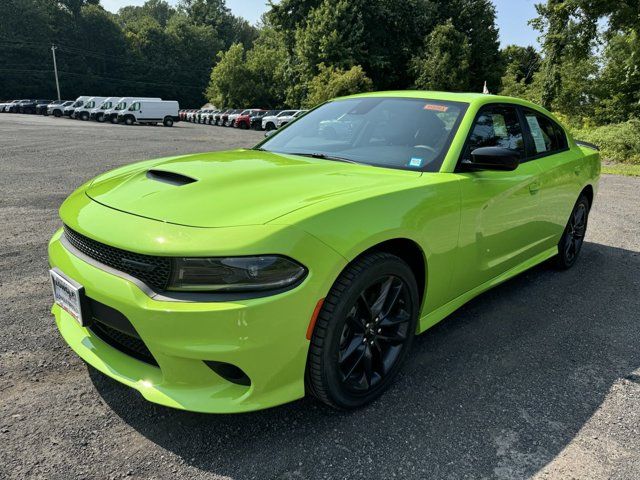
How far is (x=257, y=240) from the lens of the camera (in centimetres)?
200

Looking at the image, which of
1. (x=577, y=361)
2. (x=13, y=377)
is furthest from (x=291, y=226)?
(x=577, y=361)

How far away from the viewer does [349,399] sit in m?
2.44

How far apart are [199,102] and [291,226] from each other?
82.3m

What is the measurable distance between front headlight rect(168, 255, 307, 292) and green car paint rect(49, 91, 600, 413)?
0.14 ft

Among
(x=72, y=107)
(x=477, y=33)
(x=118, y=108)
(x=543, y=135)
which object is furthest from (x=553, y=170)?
(x=477, y=33)

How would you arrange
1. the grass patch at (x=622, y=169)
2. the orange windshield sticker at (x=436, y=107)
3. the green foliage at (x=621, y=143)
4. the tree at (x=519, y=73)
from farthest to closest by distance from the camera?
the tree at (x=519, y=73), the green foliage at (x=621, y=143), the grass patch at (x=622, y=169), the orange windshield sticker at (x=436, y=107)

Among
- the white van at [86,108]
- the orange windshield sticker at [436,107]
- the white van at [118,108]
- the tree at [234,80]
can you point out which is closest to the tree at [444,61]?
the tree at [234,80]

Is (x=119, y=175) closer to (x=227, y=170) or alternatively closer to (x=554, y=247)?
(x=227, y=170)

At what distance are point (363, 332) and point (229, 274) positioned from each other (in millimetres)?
837

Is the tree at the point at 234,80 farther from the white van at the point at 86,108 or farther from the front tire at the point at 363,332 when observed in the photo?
the front tire at the point at 363,332

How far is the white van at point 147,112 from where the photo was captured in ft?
119

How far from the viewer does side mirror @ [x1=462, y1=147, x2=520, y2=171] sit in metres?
2.89

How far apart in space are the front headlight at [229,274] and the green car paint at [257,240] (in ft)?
0.14

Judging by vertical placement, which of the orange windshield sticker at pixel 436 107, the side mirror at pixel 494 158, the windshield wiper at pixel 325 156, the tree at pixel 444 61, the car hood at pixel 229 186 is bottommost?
the car hood at pixel 229 186
